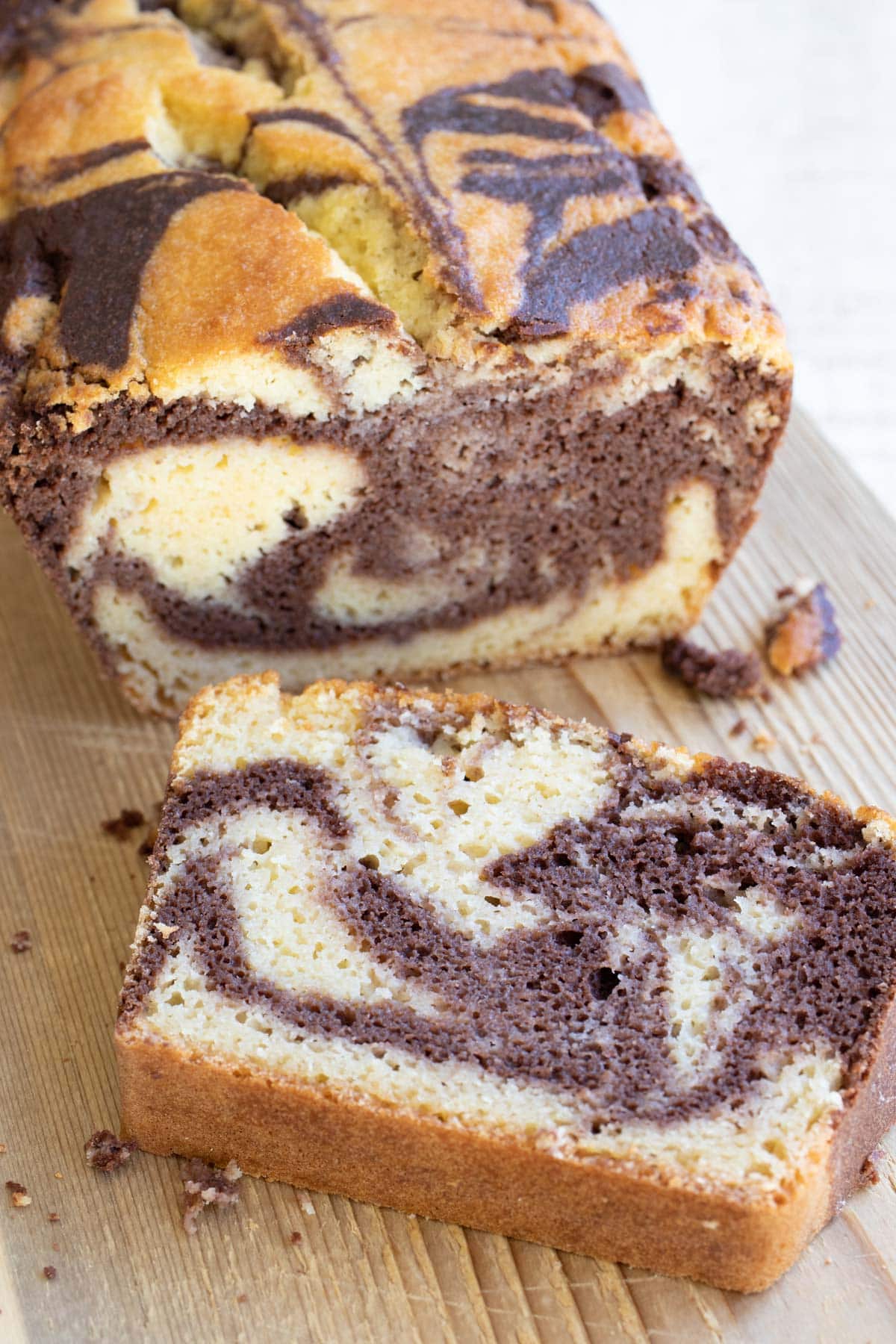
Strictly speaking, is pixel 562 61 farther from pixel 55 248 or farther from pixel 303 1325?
pixel 303 1325

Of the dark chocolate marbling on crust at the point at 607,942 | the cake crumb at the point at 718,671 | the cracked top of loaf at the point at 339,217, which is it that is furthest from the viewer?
the cake crumb at the point at 718,671

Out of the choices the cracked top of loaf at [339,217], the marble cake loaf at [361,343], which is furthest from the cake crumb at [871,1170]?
the cracked top of loaf at [339,217]

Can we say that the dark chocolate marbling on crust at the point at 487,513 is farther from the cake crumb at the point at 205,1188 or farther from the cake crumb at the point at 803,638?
the cake crumb at the point at 205,1188

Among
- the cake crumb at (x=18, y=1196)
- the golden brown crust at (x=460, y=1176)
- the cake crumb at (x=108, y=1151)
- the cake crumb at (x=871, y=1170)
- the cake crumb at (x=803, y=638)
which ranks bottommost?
the cake crumb at (x=18, y=1196)

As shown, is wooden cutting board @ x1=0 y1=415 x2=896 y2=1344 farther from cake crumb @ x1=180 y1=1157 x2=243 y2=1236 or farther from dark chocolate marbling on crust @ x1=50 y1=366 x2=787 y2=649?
dark chocolate marbling on crust @ x1=50 y1=366 x2=787 y2=649

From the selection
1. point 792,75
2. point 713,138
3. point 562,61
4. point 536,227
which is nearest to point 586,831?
point 536,227

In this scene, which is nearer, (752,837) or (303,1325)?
(303,1325)

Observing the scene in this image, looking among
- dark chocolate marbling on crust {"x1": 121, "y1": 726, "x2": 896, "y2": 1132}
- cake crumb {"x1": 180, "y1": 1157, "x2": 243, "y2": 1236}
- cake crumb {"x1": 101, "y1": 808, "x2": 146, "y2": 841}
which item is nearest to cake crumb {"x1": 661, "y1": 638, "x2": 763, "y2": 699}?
dark chocolate marbling on crust {"x1": 121, "y1": 726, "x2": 896, "y2": 1132}
